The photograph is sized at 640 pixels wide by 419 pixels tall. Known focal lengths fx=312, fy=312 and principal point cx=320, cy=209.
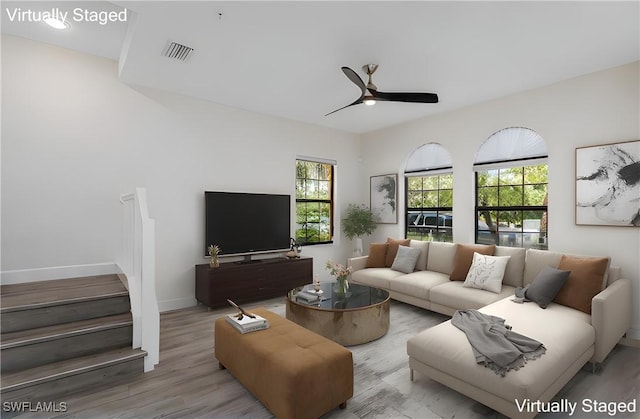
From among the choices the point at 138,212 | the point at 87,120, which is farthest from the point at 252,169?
the point at 138,212

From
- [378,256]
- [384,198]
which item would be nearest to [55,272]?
[378,256]

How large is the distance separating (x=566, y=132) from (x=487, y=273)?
6.25 ft

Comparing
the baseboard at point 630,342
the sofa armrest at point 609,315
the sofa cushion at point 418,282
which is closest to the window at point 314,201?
the sofa cushion at point 418,282

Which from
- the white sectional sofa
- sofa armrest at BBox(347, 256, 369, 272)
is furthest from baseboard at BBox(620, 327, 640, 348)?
sofa armrest at BBox(347, 256, 369, 272)

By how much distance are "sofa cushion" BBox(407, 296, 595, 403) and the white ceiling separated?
2.44 metres

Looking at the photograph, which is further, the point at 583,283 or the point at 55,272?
the point at 55,272

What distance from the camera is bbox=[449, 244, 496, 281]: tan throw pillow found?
12.9 feet

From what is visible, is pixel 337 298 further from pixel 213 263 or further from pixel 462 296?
pixel 213 263

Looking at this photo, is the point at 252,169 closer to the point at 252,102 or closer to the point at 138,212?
the point at 252,102

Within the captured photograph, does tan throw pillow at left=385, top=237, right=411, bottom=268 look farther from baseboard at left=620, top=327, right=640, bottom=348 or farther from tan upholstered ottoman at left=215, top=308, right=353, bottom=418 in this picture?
tan upholstered ottoman at left=215, top=308, right=353, bottom=418

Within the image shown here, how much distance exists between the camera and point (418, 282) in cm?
400

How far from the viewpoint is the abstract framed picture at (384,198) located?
5656mm

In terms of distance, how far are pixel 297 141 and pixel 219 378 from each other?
3893 mm

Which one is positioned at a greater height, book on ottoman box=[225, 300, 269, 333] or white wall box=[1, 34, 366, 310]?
white wall box=[1, 34, 366, 310]
